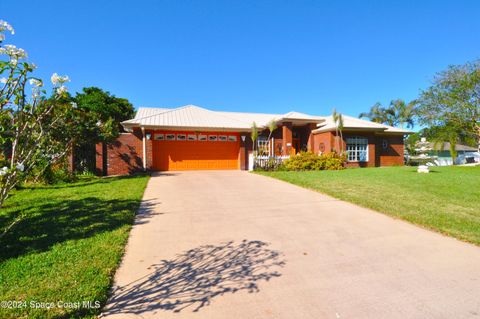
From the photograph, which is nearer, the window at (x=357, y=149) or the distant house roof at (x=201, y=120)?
the distant house roof at (x=201, y=120)

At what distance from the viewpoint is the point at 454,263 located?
10.5 feet

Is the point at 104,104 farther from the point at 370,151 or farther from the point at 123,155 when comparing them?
the point at 370,151

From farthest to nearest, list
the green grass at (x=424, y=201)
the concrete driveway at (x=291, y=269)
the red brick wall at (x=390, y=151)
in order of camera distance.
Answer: the red brick wall at (x=390, y=151) < the green grass at (x=424, y=201) < the concrete driveway at (x=291, y=269)

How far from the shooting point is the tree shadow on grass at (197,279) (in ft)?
7.73

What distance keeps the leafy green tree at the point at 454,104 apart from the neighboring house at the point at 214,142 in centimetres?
605

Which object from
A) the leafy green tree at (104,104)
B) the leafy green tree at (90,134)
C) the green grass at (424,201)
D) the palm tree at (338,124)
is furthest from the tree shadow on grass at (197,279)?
the leafy green tree at (104,104)

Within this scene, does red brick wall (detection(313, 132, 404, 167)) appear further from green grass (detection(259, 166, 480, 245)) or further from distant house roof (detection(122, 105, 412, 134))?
green grass (detection(259, 166, 480, 245))

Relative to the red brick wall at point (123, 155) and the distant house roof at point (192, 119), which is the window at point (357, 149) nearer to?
the distant house roof at point (192, 119)

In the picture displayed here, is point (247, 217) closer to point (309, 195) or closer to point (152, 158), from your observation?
point (309, 195)

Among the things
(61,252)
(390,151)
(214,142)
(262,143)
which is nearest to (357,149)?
(390,151)

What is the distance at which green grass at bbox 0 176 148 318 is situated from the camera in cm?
239

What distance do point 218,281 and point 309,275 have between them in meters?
1.09

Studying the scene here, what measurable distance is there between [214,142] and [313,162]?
21.3 feet

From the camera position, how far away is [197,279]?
2.77 m
